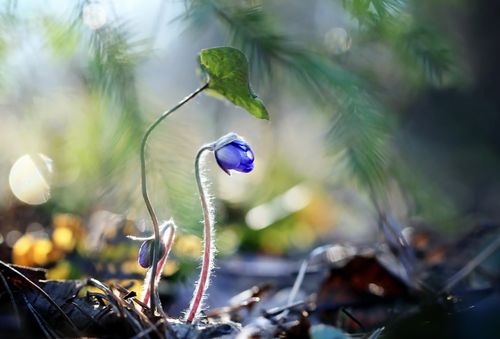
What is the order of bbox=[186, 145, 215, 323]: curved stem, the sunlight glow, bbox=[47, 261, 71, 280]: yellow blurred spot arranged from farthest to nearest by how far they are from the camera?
the sunlight glow, bbox=[47, 261, 71, 280]: yellow blurred spot, bbox=[186, 145, 215, 323]: curved stem

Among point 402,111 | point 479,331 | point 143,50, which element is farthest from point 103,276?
point 402,111

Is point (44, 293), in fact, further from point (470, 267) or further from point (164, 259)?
point (470, 267)

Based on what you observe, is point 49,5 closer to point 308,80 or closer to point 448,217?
point 308,80

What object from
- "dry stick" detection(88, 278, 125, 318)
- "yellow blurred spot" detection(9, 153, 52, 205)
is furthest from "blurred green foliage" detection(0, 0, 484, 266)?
"dry stick" detection(88, 278, 125, 318)

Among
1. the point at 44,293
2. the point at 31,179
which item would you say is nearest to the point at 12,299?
the point at 44,293

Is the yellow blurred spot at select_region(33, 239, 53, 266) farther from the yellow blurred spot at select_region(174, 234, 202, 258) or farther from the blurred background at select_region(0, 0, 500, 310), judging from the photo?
the yellow blurred spot at select_region(174, 234, 202, 258)

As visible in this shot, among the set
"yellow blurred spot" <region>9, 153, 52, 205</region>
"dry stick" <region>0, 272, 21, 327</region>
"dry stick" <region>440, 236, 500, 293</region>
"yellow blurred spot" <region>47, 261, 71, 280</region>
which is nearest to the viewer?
"dry stick" <region>0, 272, 21, 327</region>
